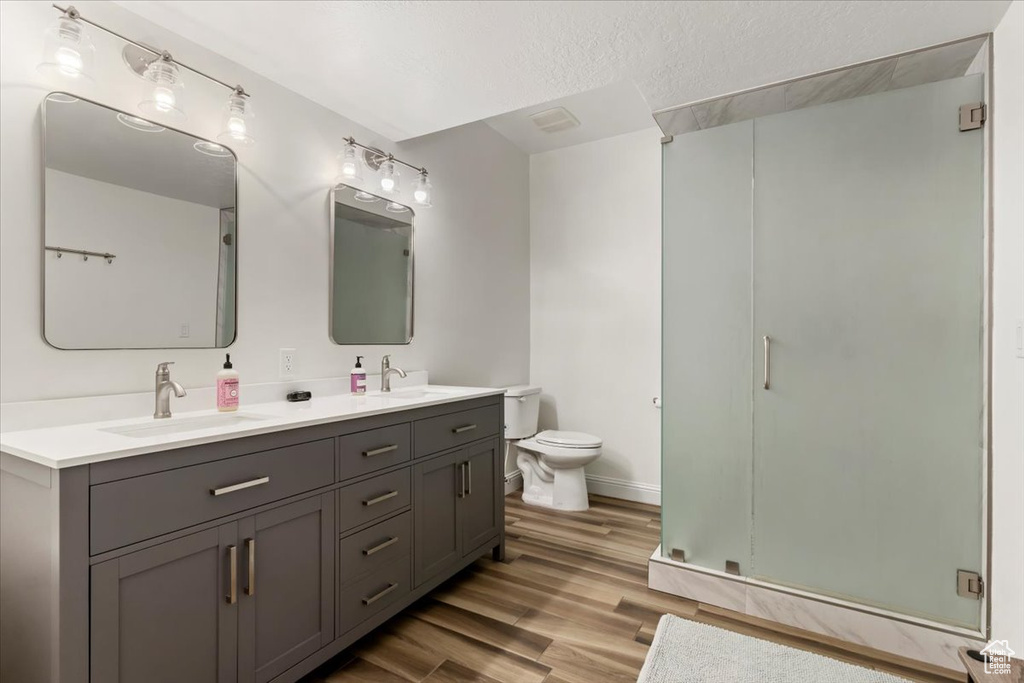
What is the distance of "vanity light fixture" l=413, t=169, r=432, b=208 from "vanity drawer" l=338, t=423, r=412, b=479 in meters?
1.33

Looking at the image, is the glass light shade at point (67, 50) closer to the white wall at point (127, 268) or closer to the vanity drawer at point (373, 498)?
the white wall at point (127, 268)

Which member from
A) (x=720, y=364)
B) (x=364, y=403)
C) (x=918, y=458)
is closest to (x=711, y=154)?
(x=720, y=364)

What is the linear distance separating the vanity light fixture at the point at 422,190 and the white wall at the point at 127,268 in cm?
105

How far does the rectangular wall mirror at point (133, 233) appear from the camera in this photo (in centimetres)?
154

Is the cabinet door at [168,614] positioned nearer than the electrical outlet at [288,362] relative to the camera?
Yes

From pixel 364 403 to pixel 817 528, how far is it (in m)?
1.95

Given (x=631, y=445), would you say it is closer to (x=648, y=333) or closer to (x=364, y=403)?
(x=648, y=333)

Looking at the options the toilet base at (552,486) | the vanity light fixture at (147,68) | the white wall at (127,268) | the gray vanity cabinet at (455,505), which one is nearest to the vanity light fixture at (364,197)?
the vanity light fixture at (147,68)

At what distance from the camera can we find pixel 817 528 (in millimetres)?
2047

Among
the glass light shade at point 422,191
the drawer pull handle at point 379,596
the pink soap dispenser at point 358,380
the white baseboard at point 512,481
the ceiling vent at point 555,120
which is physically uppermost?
the ceiling vent at point 555,120

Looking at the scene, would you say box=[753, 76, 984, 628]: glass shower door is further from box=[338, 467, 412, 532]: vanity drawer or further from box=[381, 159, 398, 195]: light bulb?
box=[381, 159, 398, 195]: light bulb

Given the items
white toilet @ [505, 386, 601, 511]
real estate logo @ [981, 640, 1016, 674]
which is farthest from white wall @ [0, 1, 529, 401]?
real estate logo @ [981, 640, 1016, 674]

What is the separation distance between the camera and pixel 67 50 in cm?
144

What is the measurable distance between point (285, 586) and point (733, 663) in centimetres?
156
